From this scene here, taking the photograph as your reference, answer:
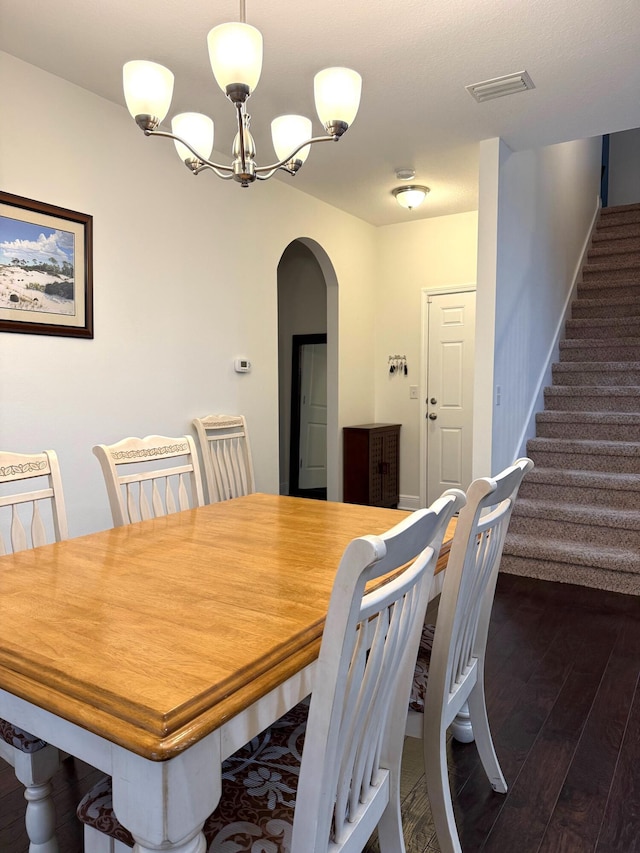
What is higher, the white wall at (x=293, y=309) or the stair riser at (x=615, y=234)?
the stair riser at (x=615, y=234)

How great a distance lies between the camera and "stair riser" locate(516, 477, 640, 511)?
12.7ft

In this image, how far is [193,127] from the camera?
2121mm

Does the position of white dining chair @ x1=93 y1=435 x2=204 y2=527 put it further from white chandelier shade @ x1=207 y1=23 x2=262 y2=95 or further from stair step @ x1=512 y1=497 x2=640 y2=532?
stair step @ x1=512 y1=497 x2=640 y2=532

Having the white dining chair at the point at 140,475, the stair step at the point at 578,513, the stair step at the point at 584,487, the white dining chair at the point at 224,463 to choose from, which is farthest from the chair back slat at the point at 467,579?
the stair step at the point at 584,487

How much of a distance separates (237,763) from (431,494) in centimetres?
458

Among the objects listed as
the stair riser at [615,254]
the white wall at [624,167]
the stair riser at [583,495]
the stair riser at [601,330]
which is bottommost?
the stair riser at [583,495]

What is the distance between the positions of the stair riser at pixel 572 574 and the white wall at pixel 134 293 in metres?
1.79

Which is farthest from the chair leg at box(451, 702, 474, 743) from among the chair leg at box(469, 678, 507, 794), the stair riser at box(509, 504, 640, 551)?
the stair riser at box(509, 504, 640, 551)

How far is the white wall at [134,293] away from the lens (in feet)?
8.97

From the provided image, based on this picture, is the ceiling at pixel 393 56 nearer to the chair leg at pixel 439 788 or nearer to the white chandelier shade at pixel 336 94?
the white chandelier shade at pixel 336 94

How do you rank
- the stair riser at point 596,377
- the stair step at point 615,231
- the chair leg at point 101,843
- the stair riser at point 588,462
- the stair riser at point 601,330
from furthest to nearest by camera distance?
the stair step at point 615,231 → the stair riser at point 601,330 → the stair riser at point 596,377 → the stair riser at point 588,462 → the chair leg at point 101,843

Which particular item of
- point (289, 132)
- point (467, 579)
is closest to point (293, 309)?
point (289, 132)

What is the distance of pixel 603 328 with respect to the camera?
532 centimetres

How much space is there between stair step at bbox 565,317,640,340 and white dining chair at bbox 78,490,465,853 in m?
4.78
